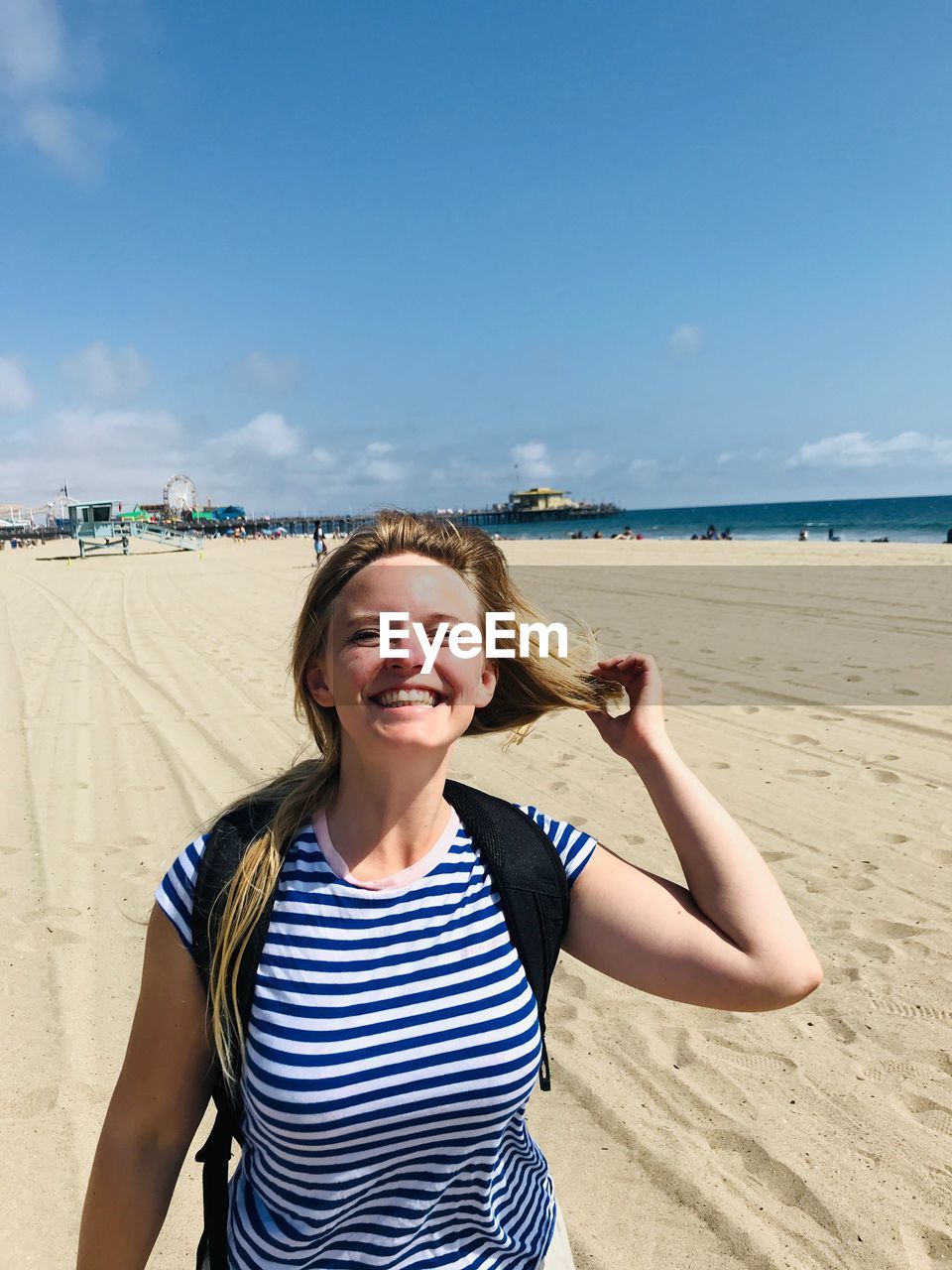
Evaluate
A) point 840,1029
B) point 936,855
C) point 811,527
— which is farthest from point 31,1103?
point 811,527

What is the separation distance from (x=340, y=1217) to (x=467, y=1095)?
0.28 metres

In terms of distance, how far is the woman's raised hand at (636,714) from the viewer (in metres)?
1.58

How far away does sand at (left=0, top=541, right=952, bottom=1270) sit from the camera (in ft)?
7.85

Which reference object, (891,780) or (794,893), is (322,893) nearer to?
(794,893)

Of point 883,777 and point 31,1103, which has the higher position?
point 883,777

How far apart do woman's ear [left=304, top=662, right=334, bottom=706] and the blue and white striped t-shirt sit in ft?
0.90

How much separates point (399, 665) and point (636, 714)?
52 cm

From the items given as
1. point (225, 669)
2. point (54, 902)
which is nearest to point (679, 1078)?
point (54, 902)

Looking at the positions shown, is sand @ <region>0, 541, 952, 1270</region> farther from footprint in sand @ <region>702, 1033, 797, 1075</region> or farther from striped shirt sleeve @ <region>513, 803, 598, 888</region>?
striped shirt sleeve @ <region>513, 803, 598, 888</region>

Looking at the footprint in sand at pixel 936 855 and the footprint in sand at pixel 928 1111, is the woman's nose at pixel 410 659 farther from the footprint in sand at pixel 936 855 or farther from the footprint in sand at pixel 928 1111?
the footprint in sand at pixel 936 855

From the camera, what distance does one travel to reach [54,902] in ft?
13.5

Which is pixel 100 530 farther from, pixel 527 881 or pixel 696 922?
pixel 696 922

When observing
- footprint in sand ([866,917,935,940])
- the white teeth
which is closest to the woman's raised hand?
the white teeth

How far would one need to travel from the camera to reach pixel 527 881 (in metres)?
1.41
